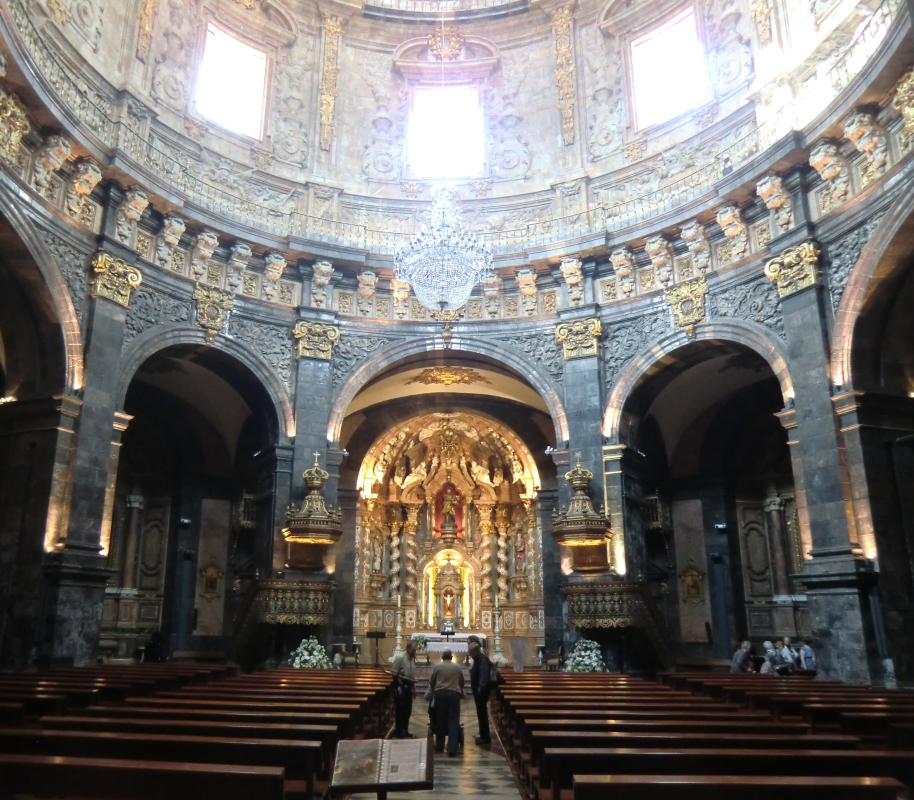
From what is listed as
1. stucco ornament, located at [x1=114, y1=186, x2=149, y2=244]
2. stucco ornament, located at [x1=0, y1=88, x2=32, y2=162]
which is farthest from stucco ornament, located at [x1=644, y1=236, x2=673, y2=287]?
stucco ornament, located at [x1=0, y1=88, x2=32, y2=162]

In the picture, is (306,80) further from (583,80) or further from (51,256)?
(51,256)

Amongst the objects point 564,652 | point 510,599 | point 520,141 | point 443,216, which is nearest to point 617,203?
point 520,141

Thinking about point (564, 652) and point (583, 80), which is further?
point (583, 80)

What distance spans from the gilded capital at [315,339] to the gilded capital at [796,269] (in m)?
9.06

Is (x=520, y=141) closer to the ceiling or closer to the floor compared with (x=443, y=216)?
closer to the ceiling

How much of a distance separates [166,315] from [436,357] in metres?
6.15

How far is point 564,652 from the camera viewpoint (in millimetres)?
15898

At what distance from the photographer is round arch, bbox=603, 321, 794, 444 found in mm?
14109

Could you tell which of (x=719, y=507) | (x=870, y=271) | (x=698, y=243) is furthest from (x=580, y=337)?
(x=870, y=271)

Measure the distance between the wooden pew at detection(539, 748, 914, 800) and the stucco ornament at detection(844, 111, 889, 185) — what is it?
10822mm

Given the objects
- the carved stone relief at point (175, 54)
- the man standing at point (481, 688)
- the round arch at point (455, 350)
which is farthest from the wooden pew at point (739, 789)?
the carved stone relief at point (175, 54)

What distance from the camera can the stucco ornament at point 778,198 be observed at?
14086 millimetres

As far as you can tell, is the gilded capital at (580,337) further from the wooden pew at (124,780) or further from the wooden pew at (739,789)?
the wooden pew at (124,780)

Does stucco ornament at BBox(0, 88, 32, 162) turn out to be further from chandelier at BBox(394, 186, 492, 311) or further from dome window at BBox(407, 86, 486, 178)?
dome window at BBox(407, 86, 486, 178)
